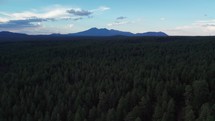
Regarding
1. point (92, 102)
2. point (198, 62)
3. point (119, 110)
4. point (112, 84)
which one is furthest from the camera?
point (198, 62)

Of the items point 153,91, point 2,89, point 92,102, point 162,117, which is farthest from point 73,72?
point 162,117

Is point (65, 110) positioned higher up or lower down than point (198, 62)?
lower down

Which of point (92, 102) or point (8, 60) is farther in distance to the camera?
point (8, 60)

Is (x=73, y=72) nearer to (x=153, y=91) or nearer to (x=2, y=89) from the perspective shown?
(x=2, y=89)

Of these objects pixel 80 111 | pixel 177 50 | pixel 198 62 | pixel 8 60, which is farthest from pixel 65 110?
pixel 177 50

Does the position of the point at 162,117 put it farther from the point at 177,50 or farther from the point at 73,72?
the point at 177,50

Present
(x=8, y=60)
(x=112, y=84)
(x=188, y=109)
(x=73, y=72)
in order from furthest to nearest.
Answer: (x=8, y=60) → (x=73, y=72) → (x=112, y=84) → (x=188, y=109)

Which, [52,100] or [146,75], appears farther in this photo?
[146,75]

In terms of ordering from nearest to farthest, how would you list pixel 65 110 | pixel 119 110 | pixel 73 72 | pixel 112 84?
1. pixel 119 110
2. pixel 65 110
3. pixel 112 84
4. pixel 73 72

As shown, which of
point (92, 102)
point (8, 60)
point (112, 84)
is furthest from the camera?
point (8, 60)
